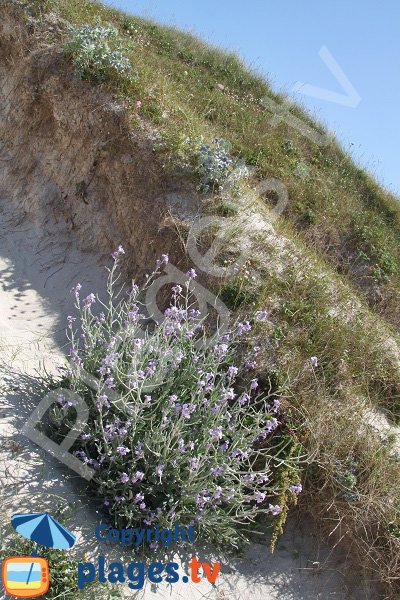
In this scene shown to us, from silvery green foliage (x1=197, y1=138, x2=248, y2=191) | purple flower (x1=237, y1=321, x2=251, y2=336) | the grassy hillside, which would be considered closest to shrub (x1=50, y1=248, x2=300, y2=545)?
purple flower (x1=237, y1=321, x2=251, y2=336)

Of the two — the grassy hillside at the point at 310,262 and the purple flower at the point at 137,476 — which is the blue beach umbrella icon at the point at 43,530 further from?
the grassy hillside at the point at 310,262

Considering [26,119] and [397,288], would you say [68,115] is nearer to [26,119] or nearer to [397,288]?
[26,119]

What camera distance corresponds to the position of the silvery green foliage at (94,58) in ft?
23.2

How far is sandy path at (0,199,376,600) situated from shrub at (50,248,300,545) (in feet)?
0.78

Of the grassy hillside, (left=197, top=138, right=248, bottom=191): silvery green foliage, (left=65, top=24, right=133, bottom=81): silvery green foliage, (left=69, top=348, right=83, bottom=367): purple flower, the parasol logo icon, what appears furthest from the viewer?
(left=65, top=24, right=133, bottom=81): silvery green foliage

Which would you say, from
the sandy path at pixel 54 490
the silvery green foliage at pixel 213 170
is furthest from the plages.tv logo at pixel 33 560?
the silvery green foliage at pixel 213 170

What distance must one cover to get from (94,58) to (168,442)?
5.45m

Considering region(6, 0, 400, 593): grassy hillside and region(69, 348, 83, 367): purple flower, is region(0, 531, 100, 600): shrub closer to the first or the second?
region(69, 348, 83, 367): purple flower

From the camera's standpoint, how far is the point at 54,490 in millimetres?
3920

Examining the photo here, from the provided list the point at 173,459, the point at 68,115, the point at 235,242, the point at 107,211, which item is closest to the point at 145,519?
the point at 173,459

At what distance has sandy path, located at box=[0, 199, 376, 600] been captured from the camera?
3.84 meters

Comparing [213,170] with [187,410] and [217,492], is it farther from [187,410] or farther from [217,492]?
[217,492]

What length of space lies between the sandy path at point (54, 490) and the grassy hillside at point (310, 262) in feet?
1.13

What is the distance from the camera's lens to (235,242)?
6.00 m
